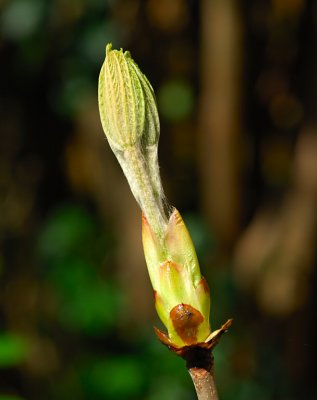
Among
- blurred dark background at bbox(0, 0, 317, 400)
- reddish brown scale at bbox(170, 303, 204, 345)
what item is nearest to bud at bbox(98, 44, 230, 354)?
reddish brown scale at bbox(170, 303, 204, 345)

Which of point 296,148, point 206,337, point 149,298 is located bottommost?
point 149,298

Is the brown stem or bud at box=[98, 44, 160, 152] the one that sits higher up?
bud at box=[98, 44, 160, 152]

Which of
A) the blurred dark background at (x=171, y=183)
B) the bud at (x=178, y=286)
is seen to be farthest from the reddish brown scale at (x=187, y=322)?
the blurred dark background at (x=171, y=183)

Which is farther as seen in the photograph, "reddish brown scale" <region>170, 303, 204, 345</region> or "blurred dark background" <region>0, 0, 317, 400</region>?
"blurred dark background" <region>0, 0, 317, 400</region>

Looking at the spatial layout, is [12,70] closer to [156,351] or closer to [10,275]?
[10,275]

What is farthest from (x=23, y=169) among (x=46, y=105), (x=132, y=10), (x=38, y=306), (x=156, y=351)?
(x=156, y=351)

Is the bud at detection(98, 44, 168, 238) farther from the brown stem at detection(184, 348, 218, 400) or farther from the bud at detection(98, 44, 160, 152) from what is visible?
the brown stem at detection(184, 348, 218, 400)
